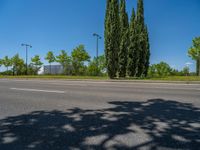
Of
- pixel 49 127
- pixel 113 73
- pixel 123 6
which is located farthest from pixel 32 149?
pixel 123 6

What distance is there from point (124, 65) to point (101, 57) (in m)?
24.1

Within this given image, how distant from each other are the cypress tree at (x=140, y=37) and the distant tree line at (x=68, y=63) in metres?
14.3

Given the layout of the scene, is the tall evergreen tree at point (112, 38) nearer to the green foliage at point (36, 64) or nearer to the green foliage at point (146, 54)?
the green foliage at point (146, 54)

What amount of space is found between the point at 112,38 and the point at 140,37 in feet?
18.9

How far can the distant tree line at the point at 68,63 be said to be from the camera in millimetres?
42000

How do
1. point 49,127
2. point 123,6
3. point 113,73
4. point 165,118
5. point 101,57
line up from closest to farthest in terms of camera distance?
point 49,127
point 165,118
point 113,73
point 123,6
point 101,57

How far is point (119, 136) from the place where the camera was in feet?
12.5

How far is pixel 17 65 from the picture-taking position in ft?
187

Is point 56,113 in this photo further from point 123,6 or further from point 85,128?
point 123,6

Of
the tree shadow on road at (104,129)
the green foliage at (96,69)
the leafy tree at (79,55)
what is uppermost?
the leafy tree at (79,55)

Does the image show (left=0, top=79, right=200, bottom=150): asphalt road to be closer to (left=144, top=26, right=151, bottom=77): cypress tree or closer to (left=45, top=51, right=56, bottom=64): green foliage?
(left=144, top=26, right=151, bottom=77): cypress tree

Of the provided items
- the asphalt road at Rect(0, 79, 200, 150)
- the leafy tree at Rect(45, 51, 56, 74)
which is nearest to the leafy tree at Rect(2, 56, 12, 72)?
the leafy tree at Rect(45, 51, 56, 74)

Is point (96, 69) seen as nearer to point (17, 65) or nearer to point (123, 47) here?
point (123, 47)

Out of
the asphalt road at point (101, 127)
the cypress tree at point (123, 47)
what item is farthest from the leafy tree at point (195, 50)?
the asphalt road at point (101, 127)
